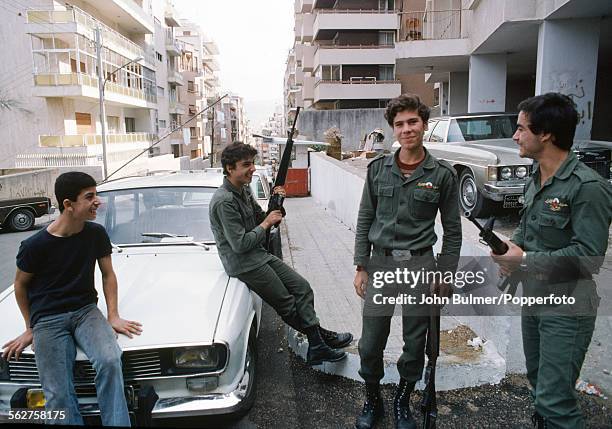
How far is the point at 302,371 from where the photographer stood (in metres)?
3.94

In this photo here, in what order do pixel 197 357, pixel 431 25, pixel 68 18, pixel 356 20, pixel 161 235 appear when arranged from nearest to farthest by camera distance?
1. pixel 197 357
2. pixel 161 235
3. pixel 431 25
4. pixel 68 18
5. pixel 356 20

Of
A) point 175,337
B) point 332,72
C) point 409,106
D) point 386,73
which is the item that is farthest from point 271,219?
point 386,73

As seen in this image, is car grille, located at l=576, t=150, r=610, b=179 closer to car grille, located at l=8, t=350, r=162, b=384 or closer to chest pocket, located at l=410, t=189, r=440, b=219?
chest pocket, located at l=410, t=189, r=440, b=219

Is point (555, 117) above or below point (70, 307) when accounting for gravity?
above

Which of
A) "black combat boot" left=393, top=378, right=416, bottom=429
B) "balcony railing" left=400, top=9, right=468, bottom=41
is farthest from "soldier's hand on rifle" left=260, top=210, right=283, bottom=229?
"balcony railing" left=400, top=9, right=468, bottom=41

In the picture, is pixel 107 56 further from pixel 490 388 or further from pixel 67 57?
pixel 490 388

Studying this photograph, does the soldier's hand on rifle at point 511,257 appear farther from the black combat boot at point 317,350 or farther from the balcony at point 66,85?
the balcony at point 66,85

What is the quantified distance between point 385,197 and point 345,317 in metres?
2.12

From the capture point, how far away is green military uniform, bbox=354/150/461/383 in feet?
9.38

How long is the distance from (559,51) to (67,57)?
26.2 meters

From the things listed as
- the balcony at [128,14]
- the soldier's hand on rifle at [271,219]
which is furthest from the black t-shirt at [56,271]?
the balcony at [128,14]

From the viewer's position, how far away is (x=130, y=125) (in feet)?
132

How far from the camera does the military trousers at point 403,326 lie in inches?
115

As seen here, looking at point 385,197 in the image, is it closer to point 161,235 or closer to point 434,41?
point 161,235
